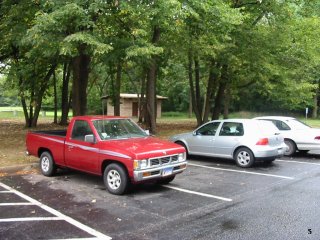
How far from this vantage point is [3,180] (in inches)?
368

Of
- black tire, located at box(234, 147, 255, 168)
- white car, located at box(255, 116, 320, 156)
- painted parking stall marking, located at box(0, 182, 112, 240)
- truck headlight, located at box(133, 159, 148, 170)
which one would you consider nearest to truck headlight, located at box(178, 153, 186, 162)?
truck headlight, located at box(133, 159, 148, 170)

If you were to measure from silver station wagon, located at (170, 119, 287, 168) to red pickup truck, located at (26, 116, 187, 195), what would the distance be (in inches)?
132

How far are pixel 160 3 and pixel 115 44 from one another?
2.68 m

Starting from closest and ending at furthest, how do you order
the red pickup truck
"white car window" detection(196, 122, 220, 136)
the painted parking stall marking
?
the painted parking stall marking < the red pickup truck < "white car window" detection(196, 122, 220, 136)

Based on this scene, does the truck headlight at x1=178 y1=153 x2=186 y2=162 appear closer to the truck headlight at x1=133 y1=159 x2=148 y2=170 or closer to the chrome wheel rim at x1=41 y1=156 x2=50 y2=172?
the truck headlight at x1=133 y1=159 x2=148 y2=170

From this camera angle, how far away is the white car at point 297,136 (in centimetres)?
1369

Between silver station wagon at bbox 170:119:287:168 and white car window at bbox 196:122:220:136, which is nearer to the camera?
silver station wagon at bbox 170:119:287:168

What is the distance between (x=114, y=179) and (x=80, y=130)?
5.77 feet

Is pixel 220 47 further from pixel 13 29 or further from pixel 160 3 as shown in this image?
pixel 13 29

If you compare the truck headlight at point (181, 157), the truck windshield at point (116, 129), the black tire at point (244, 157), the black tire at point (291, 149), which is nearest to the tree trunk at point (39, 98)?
the black tire at point (291, 149)

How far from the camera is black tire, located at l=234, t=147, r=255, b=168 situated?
1125 centimetres

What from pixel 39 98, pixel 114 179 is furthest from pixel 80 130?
pixel 39 98

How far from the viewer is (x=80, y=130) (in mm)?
9039

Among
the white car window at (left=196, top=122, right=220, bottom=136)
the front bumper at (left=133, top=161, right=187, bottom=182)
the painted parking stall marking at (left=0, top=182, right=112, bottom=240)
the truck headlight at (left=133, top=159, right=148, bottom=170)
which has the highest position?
the white car window at (left=196, top=122, right=220, bottom=136)
